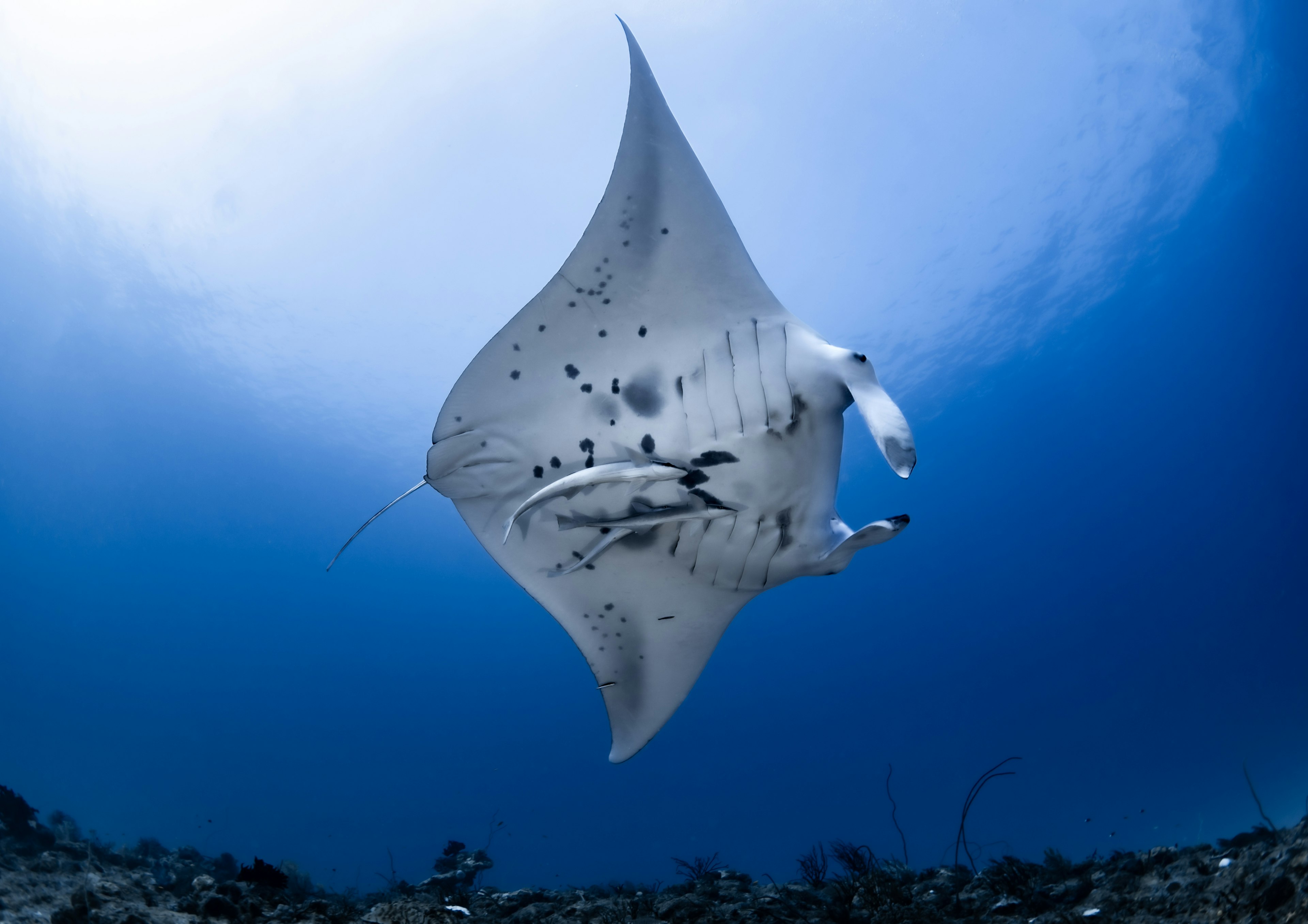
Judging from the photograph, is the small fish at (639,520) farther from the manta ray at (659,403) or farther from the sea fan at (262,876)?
the sea fan at (262,876)

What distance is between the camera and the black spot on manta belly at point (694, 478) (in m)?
1.87

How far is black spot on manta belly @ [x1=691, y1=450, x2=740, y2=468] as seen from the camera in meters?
1.83

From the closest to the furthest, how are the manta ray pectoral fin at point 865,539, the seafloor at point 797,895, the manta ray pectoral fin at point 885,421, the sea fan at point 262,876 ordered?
the manta ray pectoral fin at point 885,421, the manta ray pectoral fin at point 865,539, the seafloor at point 797,895, the sea fan at point 262,876

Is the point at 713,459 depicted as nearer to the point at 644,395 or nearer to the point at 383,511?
the point at 644,395

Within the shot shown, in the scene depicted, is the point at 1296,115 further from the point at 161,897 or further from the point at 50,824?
the point at 50,824

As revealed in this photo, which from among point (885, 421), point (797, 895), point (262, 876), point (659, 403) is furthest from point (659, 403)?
point (262, 876)

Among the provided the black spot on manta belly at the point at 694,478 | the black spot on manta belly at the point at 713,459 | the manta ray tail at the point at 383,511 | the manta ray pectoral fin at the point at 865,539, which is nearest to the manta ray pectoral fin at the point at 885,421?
the manta ray pectoral fin at the point at 865,539

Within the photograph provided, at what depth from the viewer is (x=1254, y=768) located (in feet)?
88.9

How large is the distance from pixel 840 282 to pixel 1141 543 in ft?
67.5

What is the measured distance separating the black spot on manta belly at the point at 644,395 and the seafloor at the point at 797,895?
2622 mm

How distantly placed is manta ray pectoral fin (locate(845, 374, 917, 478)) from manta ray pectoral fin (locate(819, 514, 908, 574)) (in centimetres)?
18

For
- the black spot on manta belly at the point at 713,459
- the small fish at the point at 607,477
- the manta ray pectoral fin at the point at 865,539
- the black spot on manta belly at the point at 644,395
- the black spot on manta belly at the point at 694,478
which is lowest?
the manta ray pectoral fin at the point at 865,539

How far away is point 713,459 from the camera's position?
1846mm

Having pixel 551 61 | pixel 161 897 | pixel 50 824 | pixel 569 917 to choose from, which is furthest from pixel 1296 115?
pixel 50 824
